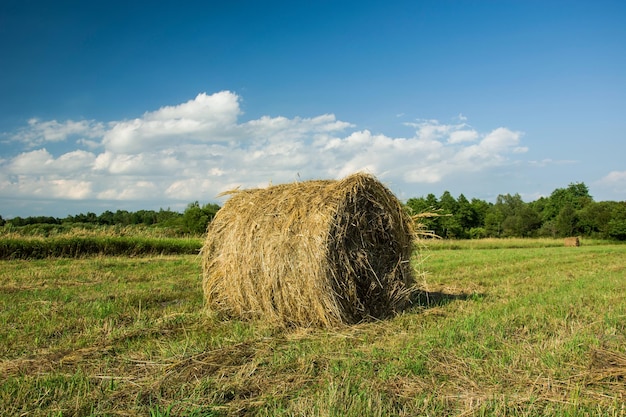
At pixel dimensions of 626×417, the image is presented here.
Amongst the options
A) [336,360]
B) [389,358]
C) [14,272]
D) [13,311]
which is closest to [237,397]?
[336,360]

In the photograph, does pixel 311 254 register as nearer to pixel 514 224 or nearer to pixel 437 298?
pixel 437 298

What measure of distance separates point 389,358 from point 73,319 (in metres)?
4.67

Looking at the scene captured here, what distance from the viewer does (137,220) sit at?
167ft

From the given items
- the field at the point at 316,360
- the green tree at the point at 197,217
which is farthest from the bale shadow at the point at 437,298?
the green tree at the point at 197,217

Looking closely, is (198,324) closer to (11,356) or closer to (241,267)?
(241,267)

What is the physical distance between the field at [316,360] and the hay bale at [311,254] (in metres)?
0.37

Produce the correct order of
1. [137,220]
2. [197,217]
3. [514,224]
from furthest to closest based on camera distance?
[514,224], [137,220], [197,217]

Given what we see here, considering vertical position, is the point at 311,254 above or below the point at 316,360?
above

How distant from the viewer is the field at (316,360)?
359cm

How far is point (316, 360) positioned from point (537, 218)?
81732 millimetres

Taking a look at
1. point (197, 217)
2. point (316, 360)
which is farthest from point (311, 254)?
point (197, 217)

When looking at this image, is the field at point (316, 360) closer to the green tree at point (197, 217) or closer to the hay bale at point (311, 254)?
the hay bale at point (311, 254)

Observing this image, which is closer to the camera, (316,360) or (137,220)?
(316,360)

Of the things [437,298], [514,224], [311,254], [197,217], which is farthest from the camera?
[514,224]
